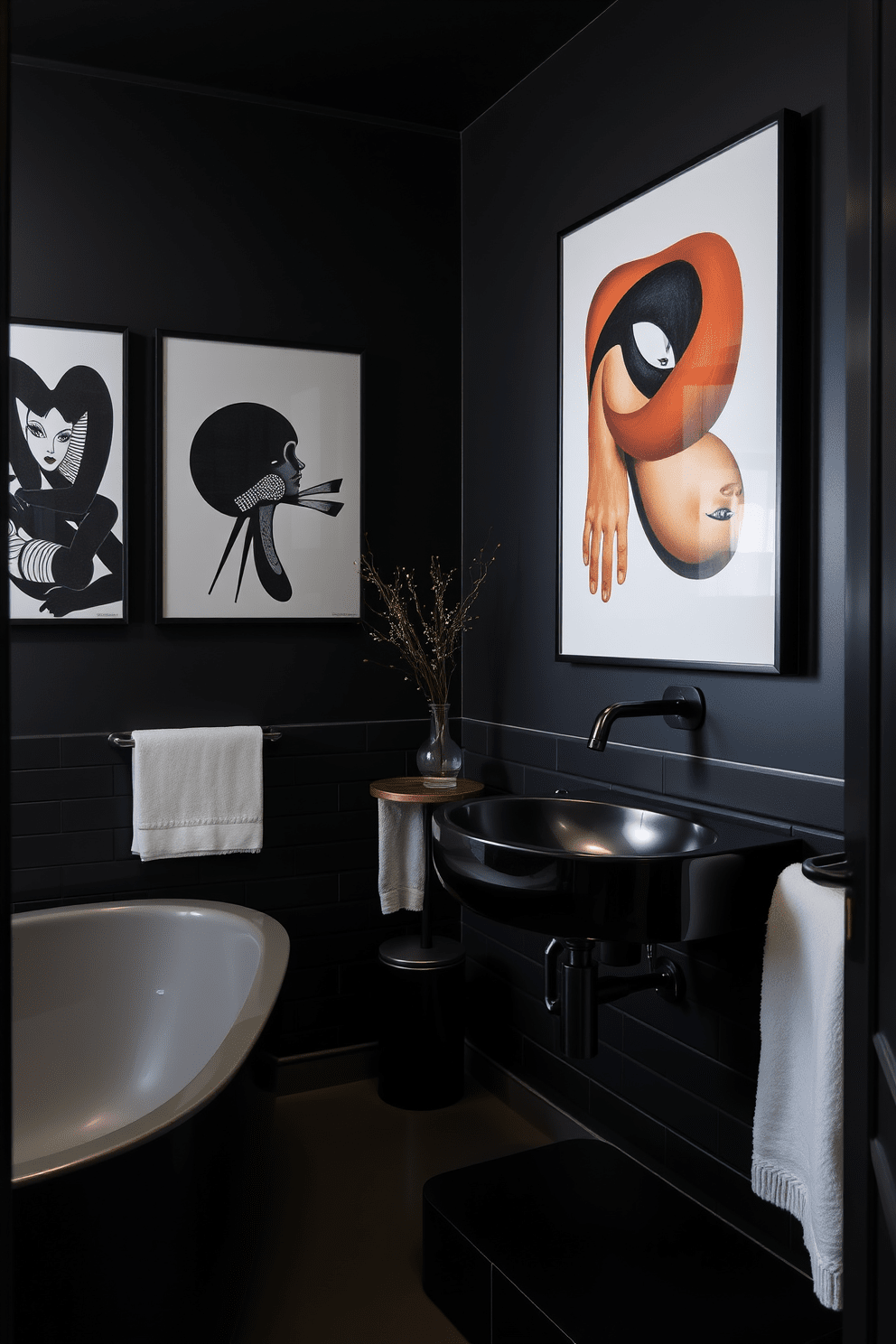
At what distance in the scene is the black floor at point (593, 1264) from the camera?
1809 mm

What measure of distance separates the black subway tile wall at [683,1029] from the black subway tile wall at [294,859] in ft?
1.57

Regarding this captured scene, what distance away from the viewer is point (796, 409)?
1.94 m

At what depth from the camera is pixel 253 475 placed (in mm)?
2965

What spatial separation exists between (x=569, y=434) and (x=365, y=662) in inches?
38.2

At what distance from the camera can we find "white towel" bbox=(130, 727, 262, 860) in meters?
2.79

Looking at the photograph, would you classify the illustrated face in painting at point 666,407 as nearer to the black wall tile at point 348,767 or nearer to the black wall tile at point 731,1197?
the black wall tile at point 348,767

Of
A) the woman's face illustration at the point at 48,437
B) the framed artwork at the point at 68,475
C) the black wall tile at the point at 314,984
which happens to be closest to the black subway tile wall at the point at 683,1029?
the black wall tile at the point at 314,984

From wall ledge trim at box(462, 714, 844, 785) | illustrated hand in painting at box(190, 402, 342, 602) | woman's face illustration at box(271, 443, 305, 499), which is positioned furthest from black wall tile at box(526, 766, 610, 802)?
woman's face illustration at box(271, 443, 305, 499)

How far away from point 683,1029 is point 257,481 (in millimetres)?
1883

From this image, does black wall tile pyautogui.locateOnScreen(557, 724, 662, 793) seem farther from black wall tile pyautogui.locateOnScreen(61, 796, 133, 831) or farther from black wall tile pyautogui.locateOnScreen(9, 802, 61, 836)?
black wall tile pyautogui.locateOnScreen(9, 802, 61, 836)

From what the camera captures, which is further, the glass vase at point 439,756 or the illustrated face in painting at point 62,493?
the glass vase at point 439,756

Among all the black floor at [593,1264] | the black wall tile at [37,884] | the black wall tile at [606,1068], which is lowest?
the black floor at [593,1264]

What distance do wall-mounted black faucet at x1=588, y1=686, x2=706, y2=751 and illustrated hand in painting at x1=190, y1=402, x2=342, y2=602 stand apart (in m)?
1.26

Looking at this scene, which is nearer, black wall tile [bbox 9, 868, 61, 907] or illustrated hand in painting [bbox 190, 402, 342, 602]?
black wall tile [bbox 9, 868, 61, 907]
